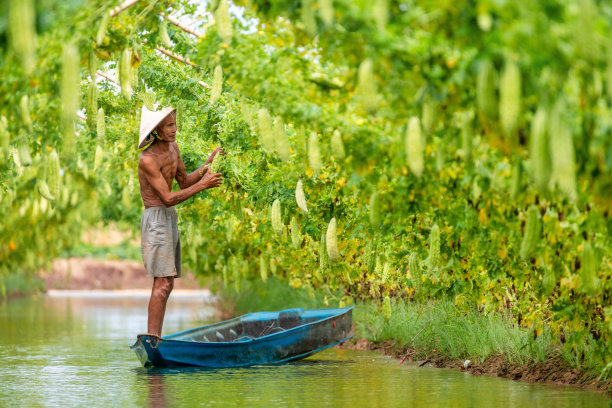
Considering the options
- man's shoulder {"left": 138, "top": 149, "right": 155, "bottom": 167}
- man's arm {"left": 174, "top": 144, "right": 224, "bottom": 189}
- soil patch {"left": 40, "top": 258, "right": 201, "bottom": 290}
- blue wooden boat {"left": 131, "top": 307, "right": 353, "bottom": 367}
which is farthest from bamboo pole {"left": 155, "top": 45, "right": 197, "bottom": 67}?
soil patch {"left": 40, "top": 258, "right": 201, "bottom": 290}

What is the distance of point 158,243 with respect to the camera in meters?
Answer: 9.45

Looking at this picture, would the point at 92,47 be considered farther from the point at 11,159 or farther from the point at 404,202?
the point at 11,159

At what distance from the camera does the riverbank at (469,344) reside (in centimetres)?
→ 839

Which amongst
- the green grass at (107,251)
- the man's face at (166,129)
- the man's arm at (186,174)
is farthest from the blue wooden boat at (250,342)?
the green grass at (107,251)

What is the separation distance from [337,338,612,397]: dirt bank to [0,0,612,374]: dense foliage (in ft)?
0.81

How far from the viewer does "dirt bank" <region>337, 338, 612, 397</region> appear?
8.09 metres

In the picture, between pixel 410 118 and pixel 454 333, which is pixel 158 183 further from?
pixel 410 118

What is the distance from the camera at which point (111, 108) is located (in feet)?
38.0

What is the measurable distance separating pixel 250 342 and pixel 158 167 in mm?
2030

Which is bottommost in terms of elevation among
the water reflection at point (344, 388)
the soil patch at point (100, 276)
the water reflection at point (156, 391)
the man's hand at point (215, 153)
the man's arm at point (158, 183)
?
the water reflection at point (344, 388)

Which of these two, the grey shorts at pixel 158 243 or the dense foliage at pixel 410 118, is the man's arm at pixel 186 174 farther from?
the grey shorts at pixel 158 243

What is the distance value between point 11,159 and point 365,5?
6.10m

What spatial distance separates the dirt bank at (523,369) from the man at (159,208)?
2.80 metres

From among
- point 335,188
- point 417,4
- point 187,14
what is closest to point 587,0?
point 417,4
